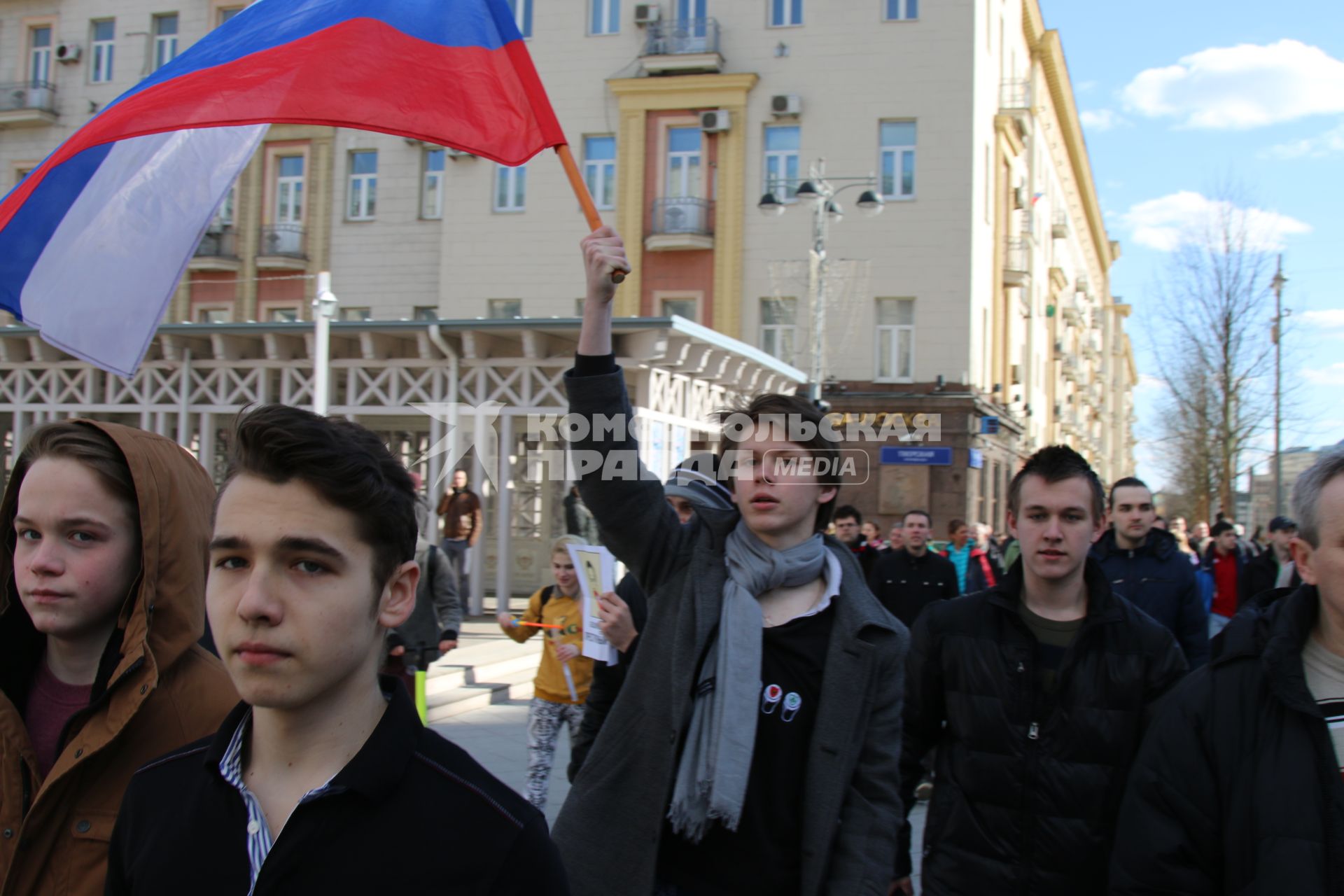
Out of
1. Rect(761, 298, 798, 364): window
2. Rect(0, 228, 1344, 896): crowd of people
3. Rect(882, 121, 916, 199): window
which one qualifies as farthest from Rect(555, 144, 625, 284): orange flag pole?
Rect(882, 121, 916, 199): window

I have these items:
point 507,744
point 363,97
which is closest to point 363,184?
point 507,744

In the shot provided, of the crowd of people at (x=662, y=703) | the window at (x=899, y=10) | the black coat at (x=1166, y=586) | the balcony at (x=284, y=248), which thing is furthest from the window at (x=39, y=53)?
the crowd of people at (x=662, y=703)

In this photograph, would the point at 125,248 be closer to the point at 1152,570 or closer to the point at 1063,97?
the point at 1152,570

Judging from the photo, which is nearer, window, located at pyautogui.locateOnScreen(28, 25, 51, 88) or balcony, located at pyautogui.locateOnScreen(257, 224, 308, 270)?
balcony, located at pyautogui.locateOnScreen(257, 224, 308, 270)

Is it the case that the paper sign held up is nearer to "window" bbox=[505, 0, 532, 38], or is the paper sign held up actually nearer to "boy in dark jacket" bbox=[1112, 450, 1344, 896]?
"boy in dark jacket" bbox=[1112, 450, 1344, 896]

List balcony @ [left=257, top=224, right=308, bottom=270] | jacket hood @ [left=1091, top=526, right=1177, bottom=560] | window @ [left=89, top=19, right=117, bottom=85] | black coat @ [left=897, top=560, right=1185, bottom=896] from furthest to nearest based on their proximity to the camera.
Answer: window @ [left=89, top=19, right=117, bottom=85], balcony @ [left=257, top=224, right=308, bottom=270], jacket hood @ [left=1091, top=526, right=1177, bottom=560], black coat @ [left=897, top=560, right=1185, bottom=896]

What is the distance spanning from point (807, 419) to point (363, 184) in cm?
2815

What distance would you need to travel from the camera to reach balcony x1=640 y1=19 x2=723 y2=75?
26688 mm

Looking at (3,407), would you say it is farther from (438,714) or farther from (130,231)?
(130,231)

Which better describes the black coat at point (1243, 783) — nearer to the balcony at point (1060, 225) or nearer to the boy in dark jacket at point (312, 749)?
the boy in dark jacket at point (312, 749)

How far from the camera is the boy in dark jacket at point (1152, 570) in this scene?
5.76m

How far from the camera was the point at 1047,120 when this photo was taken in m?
41.0

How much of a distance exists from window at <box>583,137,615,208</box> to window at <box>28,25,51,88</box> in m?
16.4

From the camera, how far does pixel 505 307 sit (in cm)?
2803
